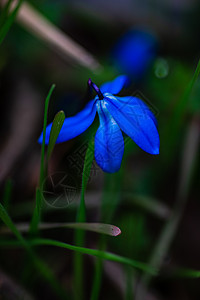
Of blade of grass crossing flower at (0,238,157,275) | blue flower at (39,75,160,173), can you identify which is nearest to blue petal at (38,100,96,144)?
blue flower at (39,75,160,173)

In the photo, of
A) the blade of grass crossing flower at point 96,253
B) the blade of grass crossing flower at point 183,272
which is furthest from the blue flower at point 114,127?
the blade of grass crossing flower at point 183,272

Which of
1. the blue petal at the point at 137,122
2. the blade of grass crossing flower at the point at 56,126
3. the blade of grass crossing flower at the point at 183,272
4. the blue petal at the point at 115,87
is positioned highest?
the blue petal at the point at 115,87

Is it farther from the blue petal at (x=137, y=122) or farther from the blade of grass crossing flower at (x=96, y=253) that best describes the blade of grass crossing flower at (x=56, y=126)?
the blade of grass crossing flower at (x=96, y=253)

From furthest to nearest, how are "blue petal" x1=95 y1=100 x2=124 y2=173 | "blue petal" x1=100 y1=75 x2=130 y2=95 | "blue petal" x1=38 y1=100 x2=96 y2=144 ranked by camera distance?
1. "blue petal" x1=100 y1=75 x2=130 y2=95
2. "blue petal" x1=38 y1=100 x2=96 y2=144
3. "blue petal" x1=95 y1=100 x2=124 y2=173

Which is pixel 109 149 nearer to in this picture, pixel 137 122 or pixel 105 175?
pixel 137 122

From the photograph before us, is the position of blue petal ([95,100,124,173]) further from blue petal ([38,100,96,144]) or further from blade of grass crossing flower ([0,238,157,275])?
blade of grass crossing flower ([0,238,157,275])

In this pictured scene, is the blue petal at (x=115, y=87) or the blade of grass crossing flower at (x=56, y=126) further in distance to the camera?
the blue petal at (x=115, y=87)

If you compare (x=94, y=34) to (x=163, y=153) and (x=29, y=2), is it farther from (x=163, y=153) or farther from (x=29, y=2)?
(x=163, y=153)

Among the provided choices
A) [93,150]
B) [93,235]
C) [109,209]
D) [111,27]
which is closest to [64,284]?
[93,235]
